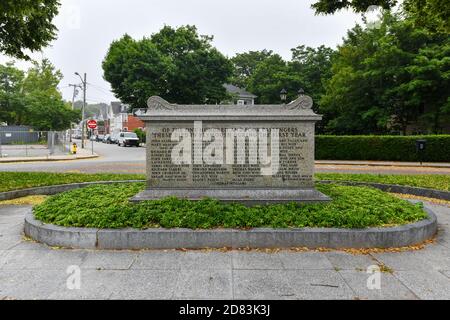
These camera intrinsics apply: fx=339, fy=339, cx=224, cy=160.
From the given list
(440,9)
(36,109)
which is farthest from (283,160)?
(36,109)

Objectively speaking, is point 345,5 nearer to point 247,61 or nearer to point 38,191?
point 38,191

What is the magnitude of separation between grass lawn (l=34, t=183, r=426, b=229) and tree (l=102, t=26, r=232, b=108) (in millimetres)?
32618

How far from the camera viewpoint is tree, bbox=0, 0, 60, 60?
13289 millimetres

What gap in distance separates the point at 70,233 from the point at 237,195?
3283 millimetres

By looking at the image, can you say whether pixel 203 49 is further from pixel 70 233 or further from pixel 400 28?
pixel 70 233

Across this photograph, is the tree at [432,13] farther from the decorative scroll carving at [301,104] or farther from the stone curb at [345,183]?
the decorative scroll carving at [301,104]

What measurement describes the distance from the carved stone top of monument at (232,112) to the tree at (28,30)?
8.63m

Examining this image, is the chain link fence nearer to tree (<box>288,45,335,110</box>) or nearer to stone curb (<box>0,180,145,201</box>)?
stone curb (<box>0,180,145,201</box>)

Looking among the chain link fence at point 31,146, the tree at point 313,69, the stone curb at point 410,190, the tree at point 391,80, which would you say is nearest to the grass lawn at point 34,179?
the stone curb at point 410,190

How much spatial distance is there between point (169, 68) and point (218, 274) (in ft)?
116

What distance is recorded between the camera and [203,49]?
3994cm

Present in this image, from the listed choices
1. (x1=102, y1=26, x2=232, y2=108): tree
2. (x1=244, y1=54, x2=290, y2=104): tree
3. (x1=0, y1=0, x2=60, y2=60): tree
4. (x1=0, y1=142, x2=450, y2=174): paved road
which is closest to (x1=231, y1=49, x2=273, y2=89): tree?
(x1=244, y1=54, x2=290, y2=104): tree

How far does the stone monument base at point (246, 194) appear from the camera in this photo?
702 centimetres
